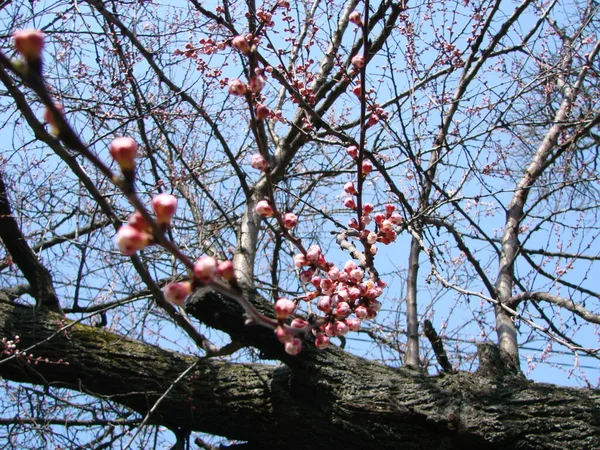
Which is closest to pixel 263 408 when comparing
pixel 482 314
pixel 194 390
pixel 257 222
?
pixel 194 390

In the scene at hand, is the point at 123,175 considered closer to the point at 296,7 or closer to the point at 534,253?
the point at 296,7

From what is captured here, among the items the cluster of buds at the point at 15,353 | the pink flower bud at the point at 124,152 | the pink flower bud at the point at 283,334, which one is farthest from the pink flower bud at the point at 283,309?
the cluster of buds at the point at 15,353

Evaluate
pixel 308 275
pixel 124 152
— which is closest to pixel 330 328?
pixel 308 275

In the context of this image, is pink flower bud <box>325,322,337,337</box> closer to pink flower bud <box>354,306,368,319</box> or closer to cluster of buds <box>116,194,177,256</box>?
pink flower bud <box>354,306,368,319</box>

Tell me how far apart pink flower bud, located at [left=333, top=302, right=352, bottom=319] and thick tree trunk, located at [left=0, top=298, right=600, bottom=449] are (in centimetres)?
100

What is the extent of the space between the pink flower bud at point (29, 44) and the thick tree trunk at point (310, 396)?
1.88 meters

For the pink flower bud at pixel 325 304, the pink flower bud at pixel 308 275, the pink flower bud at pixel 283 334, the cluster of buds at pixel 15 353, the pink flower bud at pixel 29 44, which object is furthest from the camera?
the cluster of buds at pixel 15 353

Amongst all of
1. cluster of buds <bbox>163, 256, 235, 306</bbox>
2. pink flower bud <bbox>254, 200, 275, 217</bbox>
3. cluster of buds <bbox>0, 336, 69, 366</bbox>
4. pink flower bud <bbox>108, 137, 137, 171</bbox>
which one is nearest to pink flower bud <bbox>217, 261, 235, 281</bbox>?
cluster of buds <bbox>163, 256, 235, 306</bbox>

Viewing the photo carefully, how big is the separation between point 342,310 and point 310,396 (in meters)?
1.18

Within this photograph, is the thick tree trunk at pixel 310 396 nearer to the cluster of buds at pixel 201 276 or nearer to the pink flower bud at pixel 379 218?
the pink flower bud at pixel 379 218

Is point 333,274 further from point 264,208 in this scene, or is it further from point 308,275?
point 264,208

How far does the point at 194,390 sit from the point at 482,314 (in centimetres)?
265

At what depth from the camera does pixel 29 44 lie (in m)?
0.62

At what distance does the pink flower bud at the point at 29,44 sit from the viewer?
0.61 m
